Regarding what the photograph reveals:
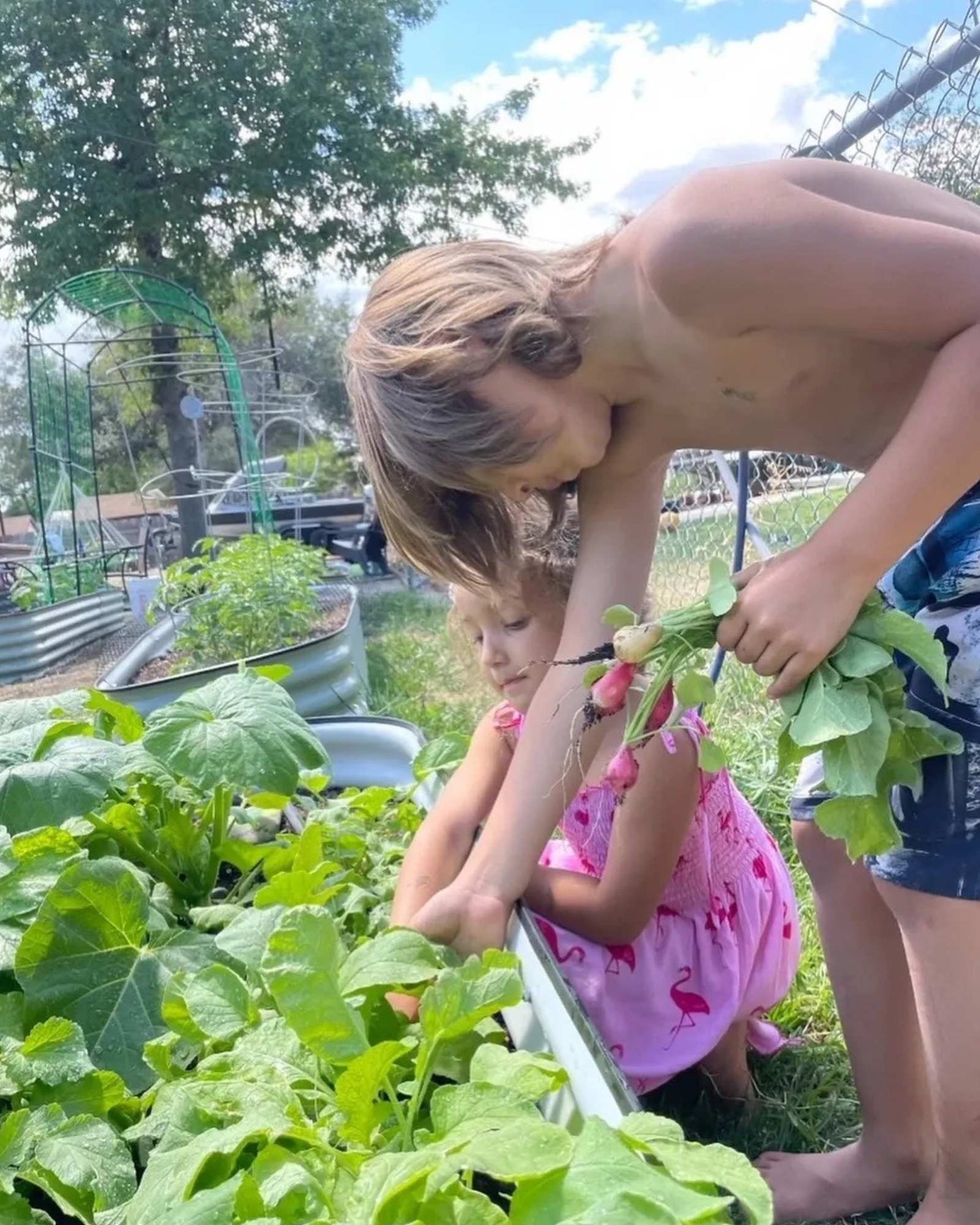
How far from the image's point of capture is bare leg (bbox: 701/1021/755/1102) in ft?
4.55

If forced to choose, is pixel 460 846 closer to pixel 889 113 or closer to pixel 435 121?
pixel 889 113

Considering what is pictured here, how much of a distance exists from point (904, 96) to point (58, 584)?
726 cm

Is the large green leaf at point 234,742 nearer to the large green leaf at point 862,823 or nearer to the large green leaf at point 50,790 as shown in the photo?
the large green leaf at point 50,790

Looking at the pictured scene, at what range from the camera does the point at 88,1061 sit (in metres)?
0.83

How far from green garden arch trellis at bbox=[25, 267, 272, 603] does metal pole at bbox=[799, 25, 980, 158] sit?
11.1 ft

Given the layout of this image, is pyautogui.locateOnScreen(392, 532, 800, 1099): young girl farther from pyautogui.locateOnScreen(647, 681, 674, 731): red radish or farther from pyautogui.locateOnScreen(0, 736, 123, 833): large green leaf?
pyautogui.locateOnScreen(0, 736, 123, 833): large green leaf

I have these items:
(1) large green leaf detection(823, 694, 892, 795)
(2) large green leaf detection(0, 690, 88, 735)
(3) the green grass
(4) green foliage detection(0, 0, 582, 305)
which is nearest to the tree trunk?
(4) green foliage detection(0, 0, 582, 305)

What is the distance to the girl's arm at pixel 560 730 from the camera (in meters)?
1.04

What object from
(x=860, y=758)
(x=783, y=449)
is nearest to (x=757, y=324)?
(x=783, y=449)

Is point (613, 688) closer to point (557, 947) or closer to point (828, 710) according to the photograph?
point (828, 710)

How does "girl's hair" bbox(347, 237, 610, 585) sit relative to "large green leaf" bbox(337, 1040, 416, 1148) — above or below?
above

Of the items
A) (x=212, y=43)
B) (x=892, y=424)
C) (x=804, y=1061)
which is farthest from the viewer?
(x=212, y=43)

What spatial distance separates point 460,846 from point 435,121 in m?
11.7

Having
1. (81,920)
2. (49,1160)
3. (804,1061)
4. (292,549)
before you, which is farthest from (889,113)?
(292,549)
